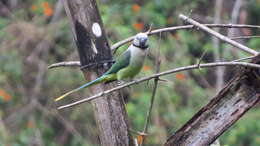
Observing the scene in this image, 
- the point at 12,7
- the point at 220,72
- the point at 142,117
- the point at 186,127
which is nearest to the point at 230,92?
the point at 186,127

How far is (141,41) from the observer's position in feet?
8.01

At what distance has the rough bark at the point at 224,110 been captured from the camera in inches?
85.4

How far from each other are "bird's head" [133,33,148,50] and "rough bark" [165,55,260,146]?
458mm

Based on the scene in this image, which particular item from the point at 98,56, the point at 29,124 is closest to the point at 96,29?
the point at 98,56

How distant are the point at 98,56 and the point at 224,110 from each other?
0.71 metres

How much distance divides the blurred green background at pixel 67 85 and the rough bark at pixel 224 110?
7.75 feet

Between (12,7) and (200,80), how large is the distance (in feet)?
7.91

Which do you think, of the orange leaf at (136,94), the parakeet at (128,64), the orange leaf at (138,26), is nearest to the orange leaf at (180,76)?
the orange leaf at (136,94)

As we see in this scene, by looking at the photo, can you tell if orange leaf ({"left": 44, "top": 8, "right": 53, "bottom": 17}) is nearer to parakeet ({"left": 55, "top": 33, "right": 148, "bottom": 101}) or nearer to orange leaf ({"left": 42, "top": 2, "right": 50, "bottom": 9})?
orange leaf ({"left": 42, "top": 2, "right": 50, "bottom": 9})

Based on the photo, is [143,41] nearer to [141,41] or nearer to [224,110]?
[141,41]

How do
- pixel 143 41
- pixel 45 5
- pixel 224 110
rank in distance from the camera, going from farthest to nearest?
pixel 45 5
pixel 143 41
pixel 224 110

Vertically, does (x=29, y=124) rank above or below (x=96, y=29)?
below

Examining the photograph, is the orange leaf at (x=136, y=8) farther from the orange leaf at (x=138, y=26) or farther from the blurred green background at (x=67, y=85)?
the orange leaf at (x=138, y=26)

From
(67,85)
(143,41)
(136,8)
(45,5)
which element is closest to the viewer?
(143,41)
